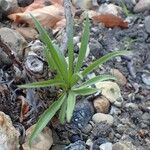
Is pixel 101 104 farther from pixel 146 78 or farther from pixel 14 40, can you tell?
pixel 14 40

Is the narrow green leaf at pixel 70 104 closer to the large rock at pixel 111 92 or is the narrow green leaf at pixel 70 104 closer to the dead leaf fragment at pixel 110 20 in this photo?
the large rock at pixel 111 92

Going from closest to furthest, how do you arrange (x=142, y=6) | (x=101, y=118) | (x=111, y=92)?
(x=101, y=118) → (x=111, y=92) → (x=142, y=6)

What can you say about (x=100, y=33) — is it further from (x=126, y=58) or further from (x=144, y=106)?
(x=144, y=106)

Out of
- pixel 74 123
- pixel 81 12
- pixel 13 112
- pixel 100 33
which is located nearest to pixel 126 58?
pixel 100 33

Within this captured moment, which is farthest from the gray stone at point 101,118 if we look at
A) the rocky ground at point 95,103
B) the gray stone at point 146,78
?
the gray stone at point 146,78

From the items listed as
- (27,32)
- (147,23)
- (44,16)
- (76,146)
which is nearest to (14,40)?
(27,32)

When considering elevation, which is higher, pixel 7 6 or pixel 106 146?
pixel 7 6
